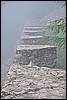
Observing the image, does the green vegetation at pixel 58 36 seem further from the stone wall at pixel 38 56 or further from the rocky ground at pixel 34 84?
the rocky ground at pixel 34 84

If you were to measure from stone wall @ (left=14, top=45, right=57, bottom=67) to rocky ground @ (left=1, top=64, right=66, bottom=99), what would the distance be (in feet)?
5.71

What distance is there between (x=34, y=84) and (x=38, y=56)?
3.28 meters

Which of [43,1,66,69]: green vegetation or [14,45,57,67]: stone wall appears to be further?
[14,45,57,67]: stone wall

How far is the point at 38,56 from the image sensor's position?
9273 millimetres

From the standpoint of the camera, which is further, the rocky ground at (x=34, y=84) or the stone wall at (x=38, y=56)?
the stone wall at (x=38, y=56)

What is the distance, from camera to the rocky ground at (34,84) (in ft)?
17.9

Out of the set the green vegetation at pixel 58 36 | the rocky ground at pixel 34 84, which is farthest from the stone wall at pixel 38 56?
the rocky ground at pixel 34 84

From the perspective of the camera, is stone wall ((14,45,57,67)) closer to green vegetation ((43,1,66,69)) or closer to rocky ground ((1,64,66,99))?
green vegetation ((43,1,66,69))

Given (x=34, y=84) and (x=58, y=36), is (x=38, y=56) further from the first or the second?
(x=34, y=84)

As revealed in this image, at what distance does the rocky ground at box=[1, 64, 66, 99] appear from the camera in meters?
5.46

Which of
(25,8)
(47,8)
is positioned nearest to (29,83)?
(47,8)

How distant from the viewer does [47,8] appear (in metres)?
29.1

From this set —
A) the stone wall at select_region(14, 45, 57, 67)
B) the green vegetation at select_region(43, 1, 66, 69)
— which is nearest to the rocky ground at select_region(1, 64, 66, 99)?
the green vegetation at select_region(43, 1, 66, 69)

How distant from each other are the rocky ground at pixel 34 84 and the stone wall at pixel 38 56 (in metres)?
1.74
